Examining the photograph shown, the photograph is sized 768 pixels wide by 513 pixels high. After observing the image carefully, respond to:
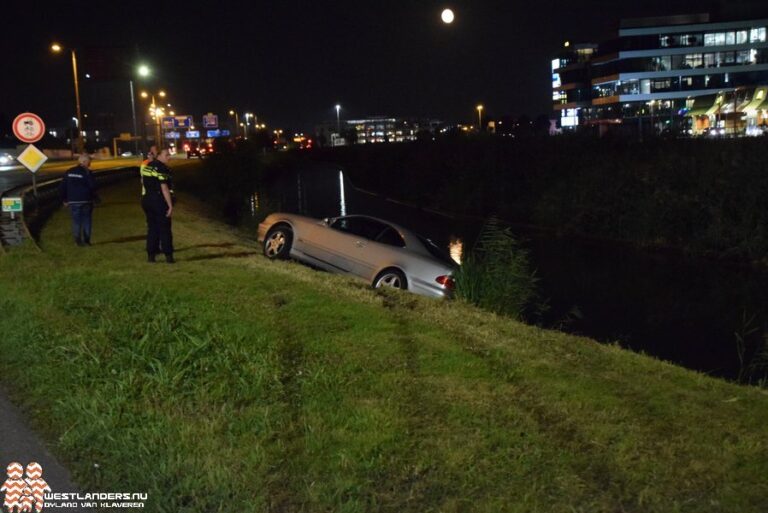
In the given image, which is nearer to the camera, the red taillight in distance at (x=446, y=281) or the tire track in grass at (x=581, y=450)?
the tire track in grass at (x=581, y=450)

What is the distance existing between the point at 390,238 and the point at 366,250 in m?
0.51

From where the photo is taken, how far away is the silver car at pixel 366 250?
42.5ft

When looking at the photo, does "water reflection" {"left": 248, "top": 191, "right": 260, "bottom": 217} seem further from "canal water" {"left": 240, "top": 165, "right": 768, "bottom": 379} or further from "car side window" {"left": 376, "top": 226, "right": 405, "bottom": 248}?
"car side window" {"left": 376, "top": 226, "right": 405, "bottom": 248}

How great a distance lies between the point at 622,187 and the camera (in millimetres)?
27609

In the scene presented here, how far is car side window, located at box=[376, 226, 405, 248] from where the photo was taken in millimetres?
13750

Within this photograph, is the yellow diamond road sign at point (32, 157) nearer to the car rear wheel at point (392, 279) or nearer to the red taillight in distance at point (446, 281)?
the car rear wheel at point (392, 279)

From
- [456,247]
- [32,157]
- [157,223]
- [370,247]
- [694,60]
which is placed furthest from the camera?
[694,60]

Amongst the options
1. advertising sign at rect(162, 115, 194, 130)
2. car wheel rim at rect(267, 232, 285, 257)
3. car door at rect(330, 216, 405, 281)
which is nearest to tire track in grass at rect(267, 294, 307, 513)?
car door at rect(330, 216, 405, 281)

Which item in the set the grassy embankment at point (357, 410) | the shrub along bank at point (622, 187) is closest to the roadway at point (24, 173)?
the grassy embankment at point (357, 410)

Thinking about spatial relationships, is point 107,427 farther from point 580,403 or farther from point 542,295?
point 542,295

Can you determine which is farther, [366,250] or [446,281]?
[366,250]

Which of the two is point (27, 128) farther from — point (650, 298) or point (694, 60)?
point (694, 60)

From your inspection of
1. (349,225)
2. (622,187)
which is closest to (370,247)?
(349,225)

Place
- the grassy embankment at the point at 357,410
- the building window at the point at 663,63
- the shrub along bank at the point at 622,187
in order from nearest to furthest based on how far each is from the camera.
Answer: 1. the grassy embankment at the point at 357,410
2. the shrub along bank at the point at 622,187
3. the building window at the point at 663,63
